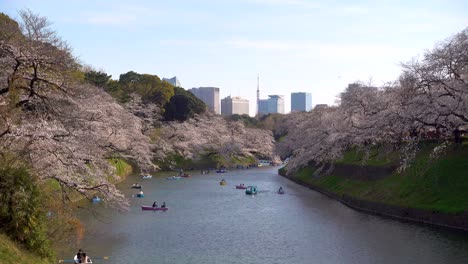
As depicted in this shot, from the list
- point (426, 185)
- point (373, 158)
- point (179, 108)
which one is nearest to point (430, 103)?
point (426, 185)

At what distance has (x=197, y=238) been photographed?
26547 millimetres

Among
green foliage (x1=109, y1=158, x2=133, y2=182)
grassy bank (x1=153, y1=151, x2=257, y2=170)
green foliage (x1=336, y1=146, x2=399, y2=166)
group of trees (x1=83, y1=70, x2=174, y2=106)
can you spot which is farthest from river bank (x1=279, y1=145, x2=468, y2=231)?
group of trees (x1=83, y1=70, x2=174, y2=106)

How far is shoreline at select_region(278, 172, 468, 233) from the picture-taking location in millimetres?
26359

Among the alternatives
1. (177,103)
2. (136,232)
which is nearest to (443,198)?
(136,232)

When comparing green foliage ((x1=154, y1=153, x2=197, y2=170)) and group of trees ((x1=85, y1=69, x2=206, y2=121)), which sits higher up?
group of trees ((x1=85, y1=69, x2=206, y2=121))

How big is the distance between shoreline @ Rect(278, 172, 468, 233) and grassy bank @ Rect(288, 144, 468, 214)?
12.8 inches

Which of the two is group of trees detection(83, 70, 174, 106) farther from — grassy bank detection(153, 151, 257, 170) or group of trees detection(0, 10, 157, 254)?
group of trees detection(0, 10, 157, 254)

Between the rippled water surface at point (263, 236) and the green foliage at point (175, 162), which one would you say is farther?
the green foliage at point (175, 162)

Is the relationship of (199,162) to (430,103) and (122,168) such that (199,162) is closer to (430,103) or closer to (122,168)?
(122,168)

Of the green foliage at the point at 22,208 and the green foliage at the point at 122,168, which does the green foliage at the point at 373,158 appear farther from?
the green foliage at the point at 22,208

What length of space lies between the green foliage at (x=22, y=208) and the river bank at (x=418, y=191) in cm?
2085

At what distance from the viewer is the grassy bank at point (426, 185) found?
28.6 m

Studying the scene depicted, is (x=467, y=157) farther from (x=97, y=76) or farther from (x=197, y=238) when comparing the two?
(x=97, y=76)

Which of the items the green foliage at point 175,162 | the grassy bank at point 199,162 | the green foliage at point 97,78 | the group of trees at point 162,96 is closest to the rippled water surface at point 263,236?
the green foliage at point 97,78
